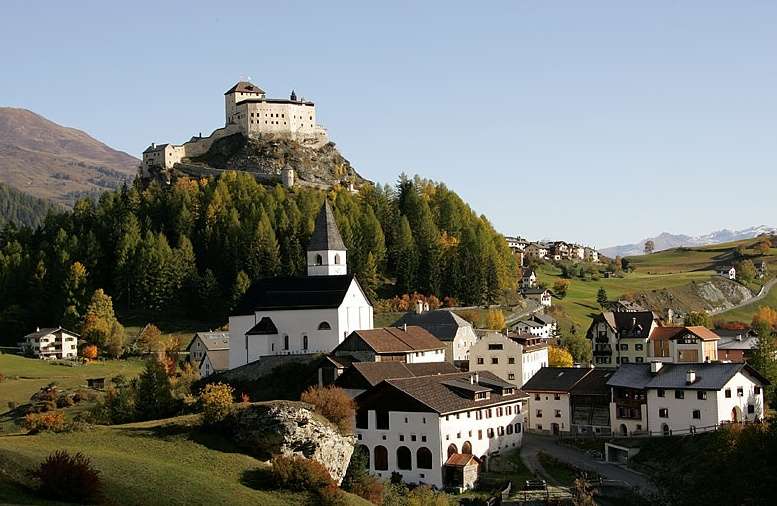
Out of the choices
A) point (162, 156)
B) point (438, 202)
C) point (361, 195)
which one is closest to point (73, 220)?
point (162, 156)

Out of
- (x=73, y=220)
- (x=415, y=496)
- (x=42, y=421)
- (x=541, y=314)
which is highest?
(x=73, y=220)

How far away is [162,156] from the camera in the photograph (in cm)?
15150

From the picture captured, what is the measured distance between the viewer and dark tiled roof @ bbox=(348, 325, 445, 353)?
248ft

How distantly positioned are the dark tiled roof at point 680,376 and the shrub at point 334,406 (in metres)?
19.5

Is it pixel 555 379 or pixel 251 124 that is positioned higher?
pixel 251 124

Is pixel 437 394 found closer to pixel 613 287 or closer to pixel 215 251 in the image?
pixel 215 251

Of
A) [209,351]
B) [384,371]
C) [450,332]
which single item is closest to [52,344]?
[209,351]

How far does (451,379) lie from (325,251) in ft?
63.9

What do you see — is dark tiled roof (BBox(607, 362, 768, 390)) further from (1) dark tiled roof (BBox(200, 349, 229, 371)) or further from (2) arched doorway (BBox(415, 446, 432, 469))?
(1) dark tiled roof (BBox(200, 349, 229, 371))

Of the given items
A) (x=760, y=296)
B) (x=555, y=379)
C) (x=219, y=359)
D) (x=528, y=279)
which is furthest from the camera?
(x=760, y=296)

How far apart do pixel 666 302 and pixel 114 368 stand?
86.4m

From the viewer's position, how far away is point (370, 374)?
69.2 metres

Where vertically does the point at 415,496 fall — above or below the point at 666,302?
below

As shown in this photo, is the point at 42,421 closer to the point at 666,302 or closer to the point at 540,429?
the point at 540,429
